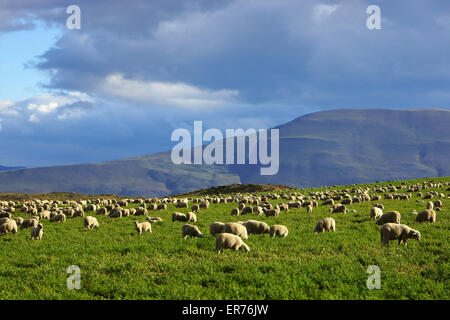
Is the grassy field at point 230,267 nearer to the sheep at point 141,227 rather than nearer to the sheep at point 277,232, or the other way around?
the sheep at point 277,232

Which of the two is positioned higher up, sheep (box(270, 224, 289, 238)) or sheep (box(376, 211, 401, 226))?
sheep (box(376, 211, 401, 226))

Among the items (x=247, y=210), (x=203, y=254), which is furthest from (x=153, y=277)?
(x=247, y=210)

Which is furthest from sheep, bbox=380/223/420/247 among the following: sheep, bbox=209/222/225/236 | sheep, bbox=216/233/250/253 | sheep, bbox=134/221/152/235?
sheep, bbox=134/221/152/235

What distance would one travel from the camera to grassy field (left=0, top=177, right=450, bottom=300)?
11.2 meters

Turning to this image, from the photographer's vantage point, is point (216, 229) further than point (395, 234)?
Yes

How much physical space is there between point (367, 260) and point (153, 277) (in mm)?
7761

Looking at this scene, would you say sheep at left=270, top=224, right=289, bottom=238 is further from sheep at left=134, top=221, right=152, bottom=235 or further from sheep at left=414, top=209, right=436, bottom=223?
sheep at left=414, top=209, right=436, bottom=223

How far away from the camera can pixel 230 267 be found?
44.5 ft

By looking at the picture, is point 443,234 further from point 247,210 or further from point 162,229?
point 247,210

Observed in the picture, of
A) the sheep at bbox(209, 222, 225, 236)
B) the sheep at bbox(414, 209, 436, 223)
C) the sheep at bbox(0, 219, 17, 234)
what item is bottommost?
the sheep at bbox(0, 219, 17, 234)

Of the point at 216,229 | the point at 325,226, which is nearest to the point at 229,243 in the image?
the point at 216,229

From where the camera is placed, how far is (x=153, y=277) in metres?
12.7

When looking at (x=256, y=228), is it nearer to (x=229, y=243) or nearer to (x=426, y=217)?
(x=229, y=243)
